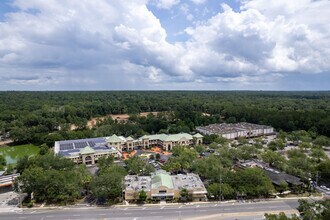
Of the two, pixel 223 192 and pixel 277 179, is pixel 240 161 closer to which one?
pixel 277 179

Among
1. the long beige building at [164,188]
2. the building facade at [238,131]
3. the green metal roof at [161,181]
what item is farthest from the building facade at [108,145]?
the green metal roof at [161,181]

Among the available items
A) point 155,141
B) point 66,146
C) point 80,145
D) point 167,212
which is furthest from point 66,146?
point 167,212

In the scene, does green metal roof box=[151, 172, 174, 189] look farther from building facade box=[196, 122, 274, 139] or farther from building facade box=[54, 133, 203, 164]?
building facade box=[196, 122, 274, 139]

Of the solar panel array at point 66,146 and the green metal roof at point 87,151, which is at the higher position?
the green metal roof at point 87,151

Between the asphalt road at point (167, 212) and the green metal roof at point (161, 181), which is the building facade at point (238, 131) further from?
the asphalt road at point (167, 212)

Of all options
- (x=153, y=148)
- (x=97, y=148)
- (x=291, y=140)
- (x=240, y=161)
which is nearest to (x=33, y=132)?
(x=97, y=148)

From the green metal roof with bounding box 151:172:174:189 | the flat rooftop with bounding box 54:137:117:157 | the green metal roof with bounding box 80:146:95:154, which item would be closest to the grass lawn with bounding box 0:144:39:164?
the flat rooftop with bounding box 54:137:117:157

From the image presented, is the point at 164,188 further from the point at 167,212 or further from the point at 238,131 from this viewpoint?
the point at 238,131
